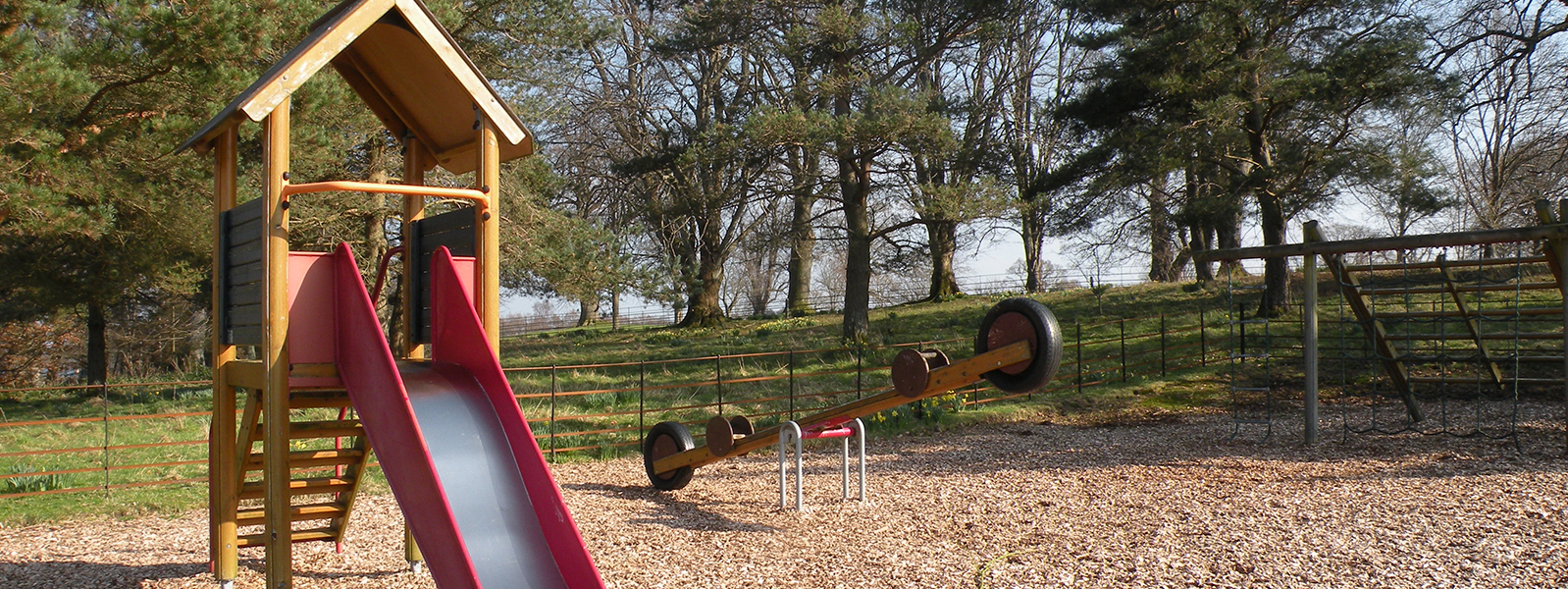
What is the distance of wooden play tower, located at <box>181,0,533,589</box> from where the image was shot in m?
4.07

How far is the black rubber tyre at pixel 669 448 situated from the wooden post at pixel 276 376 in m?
3.72

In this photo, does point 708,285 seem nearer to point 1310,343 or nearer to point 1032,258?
point 1032,258

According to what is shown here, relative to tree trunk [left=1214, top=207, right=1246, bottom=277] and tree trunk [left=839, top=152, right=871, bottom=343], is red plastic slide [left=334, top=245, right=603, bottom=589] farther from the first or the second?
tree trunk [left=839, top=152, right=871, bottom=343]

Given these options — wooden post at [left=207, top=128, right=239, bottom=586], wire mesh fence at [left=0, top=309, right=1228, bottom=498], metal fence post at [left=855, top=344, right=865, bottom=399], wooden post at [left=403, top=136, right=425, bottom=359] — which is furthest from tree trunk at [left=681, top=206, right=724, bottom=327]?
wooden post at [left=207, top=128, right=239, bottom=586]

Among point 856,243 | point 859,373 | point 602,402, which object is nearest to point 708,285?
point 856,243

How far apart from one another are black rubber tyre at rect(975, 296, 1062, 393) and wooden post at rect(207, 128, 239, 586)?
12.5 feet

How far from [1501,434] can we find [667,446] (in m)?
7.58

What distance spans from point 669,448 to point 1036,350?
11.6 ft

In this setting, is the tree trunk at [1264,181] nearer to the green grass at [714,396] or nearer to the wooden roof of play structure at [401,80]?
the green grass at [714,396]

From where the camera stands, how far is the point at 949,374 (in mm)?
5559

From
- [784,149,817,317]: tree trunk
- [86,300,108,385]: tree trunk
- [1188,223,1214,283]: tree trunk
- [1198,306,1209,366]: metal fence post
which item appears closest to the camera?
[1198,306,1209,366]: metal fence post

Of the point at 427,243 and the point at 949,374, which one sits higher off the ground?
the point at 427,243

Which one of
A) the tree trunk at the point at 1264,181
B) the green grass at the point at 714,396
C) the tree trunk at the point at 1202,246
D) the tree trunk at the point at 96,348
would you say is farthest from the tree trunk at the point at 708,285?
the tree trunk at the point at 1264,181

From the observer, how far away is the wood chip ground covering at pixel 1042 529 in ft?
16.8
